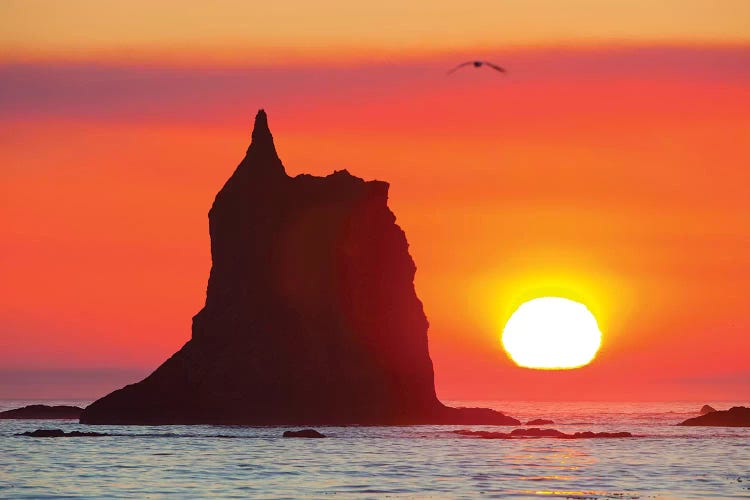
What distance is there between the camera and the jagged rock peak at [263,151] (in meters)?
193

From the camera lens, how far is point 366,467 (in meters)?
103

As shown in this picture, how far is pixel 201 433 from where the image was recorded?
15600 centimetres

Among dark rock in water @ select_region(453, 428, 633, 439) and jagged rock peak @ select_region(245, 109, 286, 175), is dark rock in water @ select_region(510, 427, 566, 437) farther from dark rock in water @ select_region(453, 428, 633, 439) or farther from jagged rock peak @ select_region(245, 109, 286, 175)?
jagged rock peak @ select_region(245, 109, 286, 175)

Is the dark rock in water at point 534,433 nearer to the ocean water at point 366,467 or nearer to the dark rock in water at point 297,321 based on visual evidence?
the ocean water at point 366,467

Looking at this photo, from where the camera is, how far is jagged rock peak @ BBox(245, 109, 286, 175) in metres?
193

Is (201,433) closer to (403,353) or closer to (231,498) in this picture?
(403,353)

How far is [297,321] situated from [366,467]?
268 feet

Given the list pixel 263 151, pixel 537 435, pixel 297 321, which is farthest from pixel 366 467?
pixel 263 151

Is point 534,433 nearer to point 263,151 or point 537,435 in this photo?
point 537,435

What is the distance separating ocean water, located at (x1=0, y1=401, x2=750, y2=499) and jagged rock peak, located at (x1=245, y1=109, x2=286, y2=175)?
46.3 m

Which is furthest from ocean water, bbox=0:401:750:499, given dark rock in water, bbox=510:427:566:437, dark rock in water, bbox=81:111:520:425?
dark rock in water, bbox=81:111:520:425

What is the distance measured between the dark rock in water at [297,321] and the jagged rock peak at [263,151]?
17cm

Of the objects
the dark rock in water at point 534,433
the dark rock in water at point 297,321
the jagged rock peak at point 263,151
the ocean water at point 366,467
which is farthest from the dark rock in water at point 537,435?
the jagged rock peak at point 263,151

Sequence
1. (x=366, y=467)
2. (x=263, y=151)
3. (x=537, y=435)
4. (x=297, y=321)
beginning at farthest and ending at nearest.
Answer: (x=263, y=151), (x=297, y=321), (x=537, y=435), (x=366, y=467)
